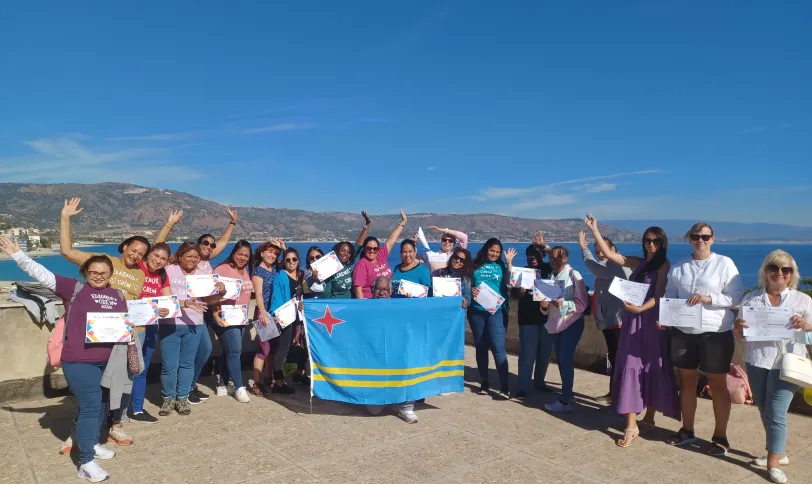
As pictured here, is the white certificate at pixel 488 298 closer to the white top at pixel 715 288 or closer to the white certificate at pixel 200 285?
the white top at pixel 715 288

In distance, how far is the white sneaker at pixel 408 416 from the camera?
19.2ft

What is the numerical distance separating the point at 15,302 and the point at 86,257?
2.33m

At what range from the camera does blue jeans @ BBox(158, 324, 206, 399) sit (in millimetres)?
5902

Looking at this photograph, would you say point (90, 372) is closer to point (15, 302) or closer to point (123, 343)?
point (123, 343)

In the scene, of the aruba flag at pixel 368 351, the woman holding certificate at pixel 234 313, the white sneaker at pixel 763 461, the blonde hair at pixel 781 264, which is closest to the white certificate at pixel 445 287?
the aruba flag at pixel 368 351

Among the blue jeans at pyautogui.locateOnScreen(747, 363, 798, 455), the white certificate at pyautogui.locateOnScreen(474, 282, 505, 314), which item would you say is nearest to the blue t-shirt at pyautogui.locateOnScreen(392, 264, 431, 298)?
the white certificate at pyautogui.locateOnScreen(474, 282, 505, 314)

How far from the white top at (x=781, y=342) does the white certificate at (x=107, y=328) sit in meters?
5.13

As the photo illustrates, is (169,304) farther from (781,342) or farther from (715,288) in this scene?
(781,342)

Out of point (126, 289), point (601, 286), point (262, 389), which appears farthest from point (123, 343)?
point (601, 286)

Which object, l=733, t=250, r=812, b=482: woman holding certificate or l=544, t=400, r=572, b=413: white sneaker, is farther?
l=544, t=400, r=572, b=413: white sneaker

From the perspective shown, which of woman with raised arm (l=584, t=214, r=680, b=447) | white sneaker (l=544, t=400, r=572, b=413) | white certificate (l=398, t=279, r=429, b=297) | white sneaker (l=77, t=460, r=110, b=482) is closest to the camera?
white sneaker (l=77, t=460, r=110, b=482)

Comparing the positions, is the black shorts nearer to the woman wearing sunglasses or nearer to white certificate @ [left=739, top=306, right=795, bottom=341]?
the woman wearing sunglasses

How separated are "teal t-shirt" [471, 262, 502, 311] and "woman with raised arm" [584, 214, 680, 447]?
5.85 ft

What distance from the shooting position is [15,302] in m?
6.41
